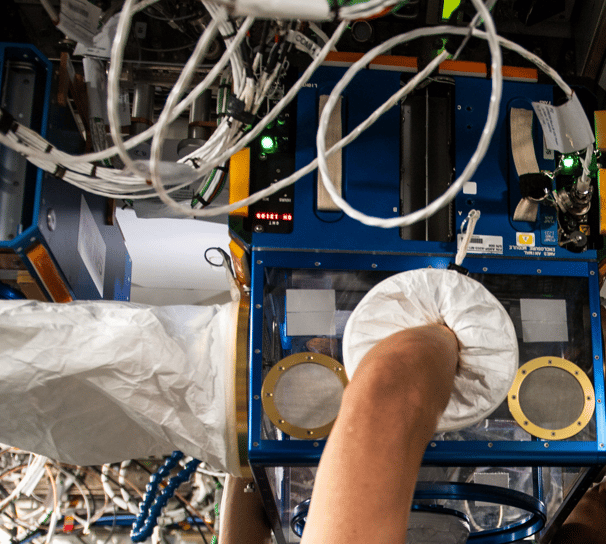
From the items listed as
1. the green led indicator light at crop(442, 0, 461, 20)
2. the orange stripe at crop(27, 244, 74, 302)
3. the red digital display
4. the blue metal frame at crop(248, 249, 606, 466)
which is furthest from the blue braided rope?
the green led indicator light at crop(442, 0, 461, 20)

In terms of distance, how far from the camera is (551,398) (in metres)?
1.44

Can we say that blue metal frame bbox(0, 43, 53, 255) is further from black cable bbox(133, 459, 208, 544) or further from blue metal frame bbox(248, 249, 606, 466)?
black cable bbox(133, 459, 208, 544)

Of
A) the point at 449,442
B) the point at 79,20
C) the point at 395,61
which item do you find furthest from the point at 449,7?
the point at 449,442

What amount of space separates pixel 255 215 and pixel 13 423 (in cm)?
74

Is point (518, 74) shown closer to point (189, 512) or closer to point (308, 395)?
point (308, 395)

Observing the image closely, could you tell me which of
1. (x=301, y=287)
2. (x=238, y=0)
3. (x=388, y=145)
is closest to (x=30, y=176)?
(x=301, y=287)

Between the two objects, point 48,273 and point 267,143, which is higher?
point 267,143

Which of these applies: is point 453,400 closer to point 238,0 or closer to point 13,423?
point 238,0

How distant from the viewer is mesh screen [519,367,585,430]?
1422mm

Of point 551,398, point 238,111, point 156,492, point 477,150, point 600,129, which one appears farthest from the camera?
point 156,492

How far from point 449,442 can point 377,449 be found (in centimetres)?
77

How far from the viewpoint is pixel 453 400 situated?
104 cm

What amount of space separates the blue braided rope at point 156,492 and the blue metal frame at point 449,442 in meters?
0.37

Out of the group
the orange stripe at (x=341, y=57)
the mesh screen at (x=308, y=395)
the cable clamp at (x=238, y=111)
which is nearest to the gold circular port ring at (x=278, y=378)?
the mesh screen at (x=308, y=395)
